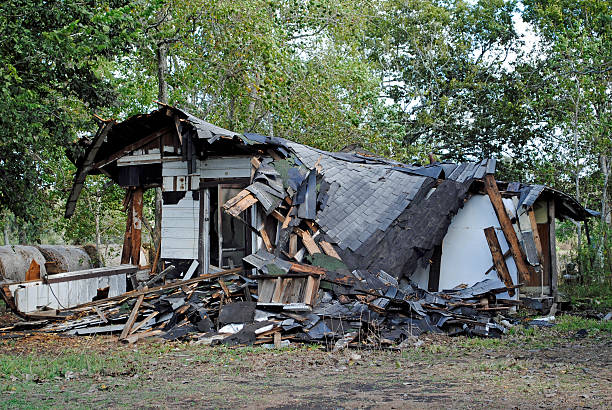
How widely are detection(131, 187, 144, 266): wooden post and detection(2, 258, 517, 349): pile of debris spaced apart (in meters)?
3.20

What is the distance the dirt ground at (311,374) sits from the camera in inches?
235

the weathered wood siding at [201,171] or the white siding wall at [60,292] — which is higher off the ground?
the weathered wood siding at [201,171]

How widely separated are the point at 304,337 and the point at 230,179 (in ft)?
16.8

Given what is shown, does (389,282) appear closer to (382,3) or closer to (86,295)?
(86,295)

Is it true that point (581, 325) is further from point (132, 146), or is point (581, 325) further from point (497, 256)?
point (132, 146)

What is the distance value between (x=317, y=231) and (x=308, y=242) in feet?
1.38

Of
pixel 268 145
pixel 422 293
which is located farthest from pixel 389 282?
pixel 268 145

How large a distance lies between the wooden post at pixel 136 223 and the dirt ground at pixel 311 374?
496cm

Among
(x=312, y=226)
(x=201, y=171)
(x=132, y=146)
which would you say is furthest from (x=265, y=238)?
(x=132, y=146)

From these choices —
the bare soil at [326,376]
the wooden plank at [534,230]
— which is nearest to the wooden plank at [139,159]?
the bare soil at [326,376]

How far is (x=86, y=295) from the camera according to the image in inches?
510

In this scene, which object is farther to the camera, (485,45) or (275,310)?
(485,45)

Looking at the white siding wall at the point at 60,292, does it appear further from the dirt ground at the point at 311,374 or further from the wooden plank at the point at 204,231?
the wooden plank at the point at 204,231

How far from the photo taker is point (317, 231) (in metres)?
12.2
